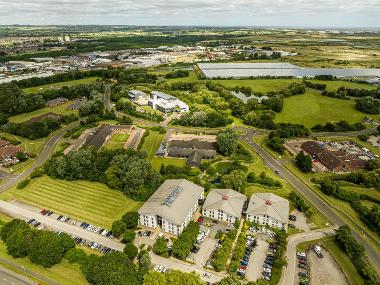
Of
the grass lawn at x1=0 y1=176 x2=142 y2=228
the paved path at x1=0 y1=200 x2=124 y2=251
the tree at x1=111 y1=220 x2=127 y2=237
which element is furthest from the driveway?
the grass lawn at x1=0 y1=176 x2=142 y2=228

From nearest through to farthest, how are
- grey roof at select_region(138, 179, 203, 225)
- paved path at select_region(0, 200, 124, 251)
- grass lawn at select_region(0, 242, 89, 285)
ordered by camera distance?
grass lawn at select_region(0, 242, 89, 285) < paved path at select_region(0, 200, 124, 251) < grey roof at select_region(138, 179, 203, 225)

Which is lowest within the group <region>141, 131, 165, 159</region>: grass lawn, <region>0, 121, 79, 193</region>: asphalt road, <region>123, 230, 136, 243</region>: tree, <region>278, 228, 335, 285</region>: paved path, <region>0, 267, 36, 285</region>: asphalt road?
<region>0, 121, 79, 193</region>: asphalt road

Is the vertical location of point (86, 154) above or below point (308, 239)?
above

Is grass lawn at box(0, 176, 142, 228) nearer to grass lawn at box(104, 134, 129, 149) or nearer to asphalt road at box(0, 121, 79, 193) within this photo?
asphalt road at box(0, 121, 79, 193)

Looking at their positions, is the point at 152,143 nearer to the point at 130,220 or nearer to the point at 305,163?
the point at 130,220

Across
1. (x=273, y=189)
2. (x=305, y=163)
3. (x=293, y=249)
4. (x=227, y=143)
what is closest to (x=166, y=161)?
(x=227, y=143)

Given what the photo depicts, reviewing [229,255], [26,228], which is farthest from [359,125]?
[26,228]

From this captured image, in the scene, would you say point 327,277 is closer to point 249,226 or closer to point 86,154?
point 249,226
